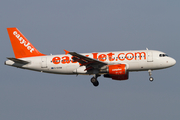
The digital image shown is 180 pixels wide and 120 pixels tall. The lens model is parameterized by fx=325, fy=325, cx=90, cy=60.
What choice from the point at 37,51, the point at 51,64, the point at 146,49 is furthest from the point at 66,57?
the point at 146,49

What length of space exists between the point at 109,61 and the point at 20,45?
14.3 m

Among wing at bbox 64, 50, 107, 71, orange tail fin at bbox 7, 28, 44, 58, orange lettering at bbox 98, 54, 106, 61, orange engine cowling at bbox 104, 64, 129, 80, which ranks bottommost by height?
orange engine cowling at bbox 104, 64, 129, 80

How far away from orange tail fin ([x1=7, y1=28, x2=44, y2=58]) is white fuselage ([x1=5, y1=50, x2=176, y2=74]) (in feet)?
5.28

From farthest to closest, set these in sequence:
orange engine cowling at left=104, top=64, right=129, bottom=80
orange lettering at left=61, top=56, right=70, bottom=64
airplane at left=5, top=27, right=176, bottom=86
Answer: orange lettering at left=61, top=56, right=70, bottom=64, airplane at left=5, top=27, right=176, bottom=86, orange engine cowling at left=104, top=64, right=129, bottom=80

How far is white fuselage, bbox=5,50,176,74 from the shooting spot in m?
45.2

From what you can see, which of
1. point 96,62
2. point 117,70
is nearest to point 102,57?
point 96,62

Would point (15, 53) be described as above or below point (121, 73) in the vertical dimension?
above

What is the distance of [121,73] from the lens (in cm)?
4431

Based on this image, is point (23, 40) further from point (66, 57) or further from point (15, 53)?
point (66, 57)

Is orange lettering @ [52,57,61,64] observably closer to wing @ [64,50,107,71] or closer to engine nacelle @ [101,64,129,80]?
wing @ [64,50,107,71]

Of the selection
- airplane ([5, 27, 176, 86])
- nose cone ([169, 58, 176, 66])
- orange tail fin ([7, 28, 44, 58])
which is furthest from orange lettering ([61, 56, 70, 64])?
nose cone ([169, 58, 176, 66])

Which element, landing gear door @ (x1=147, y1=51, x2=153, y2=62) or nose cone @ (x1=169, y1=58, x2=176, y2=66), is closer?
landing gear door @ (x1=147, y1=51, x2=153, y2=62)

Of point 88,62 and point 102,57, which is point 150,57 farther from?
point 88,62

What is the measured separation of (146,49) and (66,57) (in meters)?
11.7
